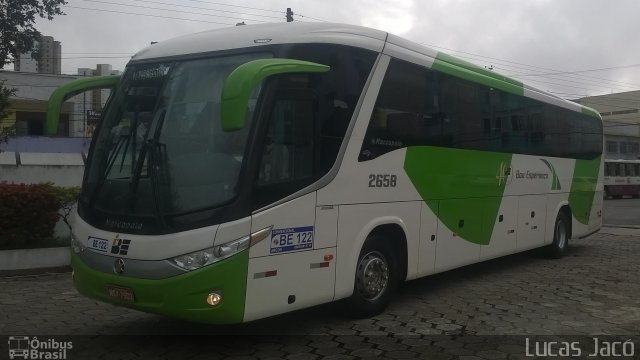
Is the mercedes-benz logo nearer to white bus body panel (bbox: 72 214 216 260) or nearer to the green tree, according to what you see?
white bus body panel (bbox: 72 214 216 260)

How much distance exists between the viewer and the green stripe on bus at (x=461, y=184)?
7516 millimetres

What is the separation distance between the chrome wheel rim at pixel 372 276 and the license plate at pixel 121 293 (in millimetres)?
2533

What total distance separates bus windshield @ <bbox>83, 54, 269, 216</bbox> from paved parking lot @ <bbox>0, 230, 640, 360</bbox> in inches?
59.4

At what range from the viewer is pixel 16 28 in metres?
11.9

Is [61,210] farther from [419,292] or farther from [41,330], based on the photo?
[419,292]

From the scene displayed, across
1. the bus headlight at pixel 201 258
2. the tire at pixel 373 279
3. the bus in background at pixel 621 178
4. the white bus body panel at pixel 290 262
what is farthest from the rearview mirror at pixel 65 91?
the bus in background at pixel 621 178

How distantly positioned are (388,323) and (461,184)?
274cm

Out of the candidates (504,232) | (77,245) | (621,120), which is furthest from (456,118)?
(621,120)

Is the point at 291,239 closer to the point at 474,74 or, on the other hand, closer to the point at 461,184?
the point at 461,184

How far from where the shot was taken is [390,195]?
6898 millimetres

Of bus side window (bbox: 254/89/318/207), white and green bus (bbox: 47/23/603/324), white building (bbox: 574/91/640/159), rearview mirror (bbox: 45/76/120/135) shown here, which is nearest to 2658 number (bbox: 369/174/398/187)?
white and green bus (bbox: 47/23/603/324)

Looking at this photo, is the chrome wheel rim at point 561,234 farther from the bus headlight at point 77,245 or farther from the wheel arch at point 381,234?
the bus headlight at point 77,245

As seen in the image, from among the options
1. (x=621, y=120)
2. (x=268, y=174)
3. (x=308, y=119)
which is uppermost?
(x=621, y=120)

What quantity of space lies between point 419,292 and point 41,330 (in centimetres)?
498
